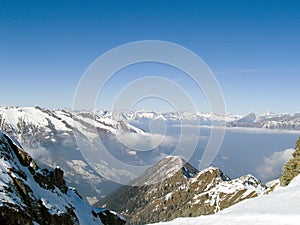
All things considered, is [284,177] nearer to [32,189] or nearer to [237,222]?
[237,222]

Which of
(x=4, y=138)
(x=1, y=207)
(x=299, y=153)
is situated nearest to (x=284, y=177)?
(x=299, y=153)

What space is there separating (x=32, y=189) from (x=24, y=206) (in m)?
13.1

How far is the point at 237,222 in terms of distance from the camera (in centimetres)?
2461

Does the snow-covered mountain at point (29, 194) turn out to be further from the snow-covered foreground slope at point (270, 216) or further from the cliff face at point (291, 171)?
the cliff face at point (291, 171)

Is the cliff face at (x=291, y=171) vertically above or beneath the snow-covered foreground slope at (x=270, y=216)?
beneath

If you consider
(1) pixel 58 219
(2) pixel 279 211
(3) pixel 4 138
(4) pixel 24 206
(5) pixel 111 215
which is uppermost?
(3) pixel 4 138

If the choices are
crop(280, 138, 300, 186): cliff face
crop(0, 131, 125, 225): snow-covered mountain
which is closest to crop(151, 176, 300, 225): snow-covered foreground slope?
crop(280, 138, 300, 186): cliff face

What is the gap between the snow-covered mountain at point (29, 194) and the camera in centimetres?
5828

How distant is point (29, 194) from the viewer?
7100 cm

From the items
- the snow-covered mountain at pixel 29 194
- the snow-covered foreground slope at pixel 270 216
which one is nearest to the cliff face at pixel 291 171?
the snow-covered foreground slope at pixel 270 216

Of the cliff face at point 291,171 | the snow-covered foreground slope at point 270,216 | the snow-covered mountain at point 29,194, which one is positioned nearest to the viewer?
the snow-covered foreground slope at point 270,216

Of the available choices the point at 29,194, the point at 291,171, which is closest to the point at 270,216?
the point at 291,171

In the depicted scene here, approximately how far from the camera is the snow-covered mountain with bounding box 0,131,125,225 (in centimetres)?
5828

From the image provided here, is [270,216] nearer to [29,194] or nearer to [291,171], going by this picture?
[291,171]
